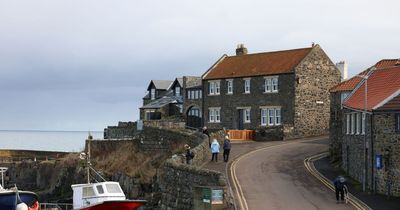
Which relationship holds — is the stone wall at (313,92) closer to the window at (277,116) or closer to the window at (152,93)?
the window at (277,116)

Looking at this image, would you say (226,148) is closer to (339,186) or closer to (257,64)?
(339,186)

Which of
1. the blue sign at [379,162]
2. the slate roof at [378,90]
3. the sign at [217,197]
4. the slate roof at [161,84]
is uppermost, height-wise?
the slate roof at [161,84]

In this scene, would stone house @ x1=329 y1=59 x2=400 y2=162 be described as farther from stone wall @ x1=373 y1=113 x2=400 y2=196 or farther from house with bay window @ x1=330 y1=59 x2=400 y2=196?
stone wall @ x1=373 y1=113 x2=400 y2=196

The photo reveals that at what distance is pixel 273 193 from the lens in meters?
28.9

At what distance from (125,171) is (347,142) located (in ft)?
53.7

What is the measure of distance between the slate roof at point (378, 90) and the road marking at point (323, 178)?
419 cm

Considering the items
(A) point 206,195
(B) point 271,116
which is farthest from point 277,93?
(A) point 206,195

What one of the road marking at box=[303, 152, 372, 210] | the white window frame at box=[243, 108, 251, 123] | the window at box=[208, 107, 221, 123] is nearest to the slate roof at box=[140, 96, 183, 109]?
the window at box=[208, 107, 221, 123]

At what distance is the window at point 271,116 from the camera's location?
5895cm

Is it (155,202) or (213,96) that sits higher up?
(213,96)

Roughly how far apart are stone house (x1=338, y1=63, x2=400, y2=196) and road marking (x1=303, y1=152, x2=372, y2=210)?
1.67 meters

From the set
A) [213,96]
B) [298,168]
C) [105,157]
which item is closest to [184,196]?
[298,168]

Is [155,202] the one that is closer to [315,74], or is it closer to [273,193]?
[273,193]

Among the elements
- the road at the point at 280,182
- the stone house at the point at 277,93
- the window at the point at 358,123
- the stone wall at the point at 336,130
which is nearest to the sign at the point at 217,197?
the road at the point at 280,182
